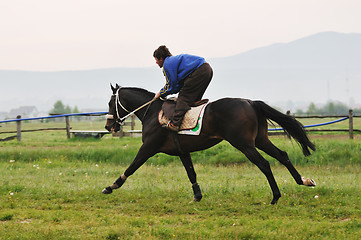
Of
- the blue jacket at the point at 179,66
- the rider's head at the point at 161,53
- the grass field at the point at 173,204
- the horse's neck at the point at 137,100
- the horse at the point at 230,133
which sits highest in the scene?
the rider's head at the point at 161,53

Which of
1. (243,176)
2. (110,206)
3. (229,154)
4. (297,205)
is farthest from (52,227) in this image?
(229,154)

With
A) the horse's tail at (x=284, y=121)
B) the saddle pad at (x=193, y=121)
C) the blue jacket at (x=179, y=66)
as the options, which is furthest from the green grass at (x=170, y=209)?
the blue jacket at (x=179, y=66)

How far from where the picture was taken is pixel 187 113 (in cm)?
757

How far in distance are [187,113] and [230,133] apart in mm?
908

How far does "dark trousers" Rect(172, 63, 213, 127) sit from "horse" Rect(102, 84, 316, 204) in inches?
13.5

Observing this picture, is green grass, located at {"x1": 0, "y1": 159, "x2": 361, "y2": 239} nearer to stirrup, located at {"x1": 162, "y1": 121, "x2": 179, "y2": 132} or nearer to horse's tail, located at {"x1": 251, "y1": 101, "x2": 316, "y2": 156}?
horse's tail, located at {"x1": 251, "y1": 101, "x2": 316, "y2": 156}

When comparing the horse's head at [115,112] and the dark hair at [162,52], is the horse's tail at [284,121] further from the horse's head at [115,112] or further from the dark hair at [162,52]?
the horse's head at [115,112]

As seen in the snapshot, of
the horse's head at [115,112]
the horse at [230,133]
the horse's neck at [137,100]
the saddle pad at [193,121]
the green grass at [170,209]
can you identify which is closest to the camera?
the green grass at [170,209]

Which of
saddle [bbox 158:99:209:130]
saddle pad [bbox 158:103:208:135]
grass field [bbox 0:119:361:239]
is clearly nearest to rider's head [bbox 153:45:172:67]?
saddle [bbox 158:99:209:130]

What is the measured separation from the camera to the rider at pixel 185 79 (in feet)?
24.8

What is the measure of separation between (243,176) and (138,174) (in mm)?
2810

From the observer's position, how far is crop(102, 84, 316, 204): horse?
7.16 metres

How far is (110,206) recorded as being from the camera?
7.63m

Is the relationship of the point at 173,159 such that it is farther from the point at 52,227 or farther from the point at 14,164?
the point at 52,227
